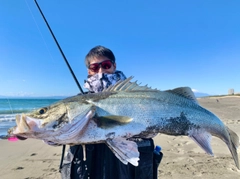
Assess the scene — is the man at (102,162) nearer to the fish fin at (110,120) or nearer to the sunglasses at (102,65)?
the sunglasses at (102,65)

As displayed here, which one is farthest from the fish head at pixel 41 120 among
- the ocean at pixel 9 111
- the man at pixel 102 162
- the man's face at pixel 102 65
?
the ocean at pixel 9 111

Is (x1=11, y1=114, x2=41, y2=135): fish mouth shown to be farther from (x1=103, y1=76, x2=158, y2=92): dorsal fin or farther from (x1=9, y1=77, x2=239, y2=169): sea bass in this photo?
(x1=103, y1=76, x2=158, y2=92): dorsal fin

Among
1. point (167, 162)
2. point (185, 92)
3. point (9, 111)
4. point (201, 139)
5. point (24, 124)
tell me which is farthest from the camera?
point (9, 111)

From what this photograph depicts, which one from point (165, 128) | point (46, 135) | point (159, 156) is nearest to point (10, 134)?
point (46, 135)

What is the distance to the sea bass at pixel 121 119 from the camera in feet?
5.84

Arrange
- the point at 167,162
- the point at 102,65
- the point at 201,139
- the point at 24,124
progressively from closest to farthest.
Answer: the point at 24,124 → the point at 201,139 → the point at 102,65 → the point at 167,162

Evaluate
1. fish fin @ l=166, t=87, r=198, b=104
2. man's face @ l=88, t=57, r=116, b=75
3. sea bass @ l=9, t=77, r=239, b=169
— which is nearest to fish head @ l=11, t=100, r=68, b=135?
sea bass @ l=9, t=77, r=239, b=169

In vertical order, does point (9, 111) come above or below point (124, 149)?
below

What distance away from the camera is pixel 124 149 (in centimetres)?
181

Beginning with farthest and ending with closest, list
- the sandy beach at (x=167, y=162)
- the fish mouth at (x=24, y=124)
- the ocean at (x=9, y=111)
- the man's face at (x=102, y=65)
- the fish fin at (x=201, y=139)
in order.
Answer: the ocean at (x=9, y=111) → the sandy beach at (x=167, y=162) → the man's face at (x=102, y=65) → the fish fin at (x=201, y=139) → the fish mouth at (x=24, y=124)

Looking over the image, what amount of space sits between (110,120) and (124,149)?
0.92 feet

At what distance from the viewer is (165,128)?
77.8 inches

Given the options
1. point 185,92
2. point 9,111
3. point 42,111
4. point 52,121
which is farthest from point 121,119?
point 9,111

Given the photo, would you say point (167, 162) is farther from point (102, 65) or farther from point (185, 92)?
point (102, 65)
